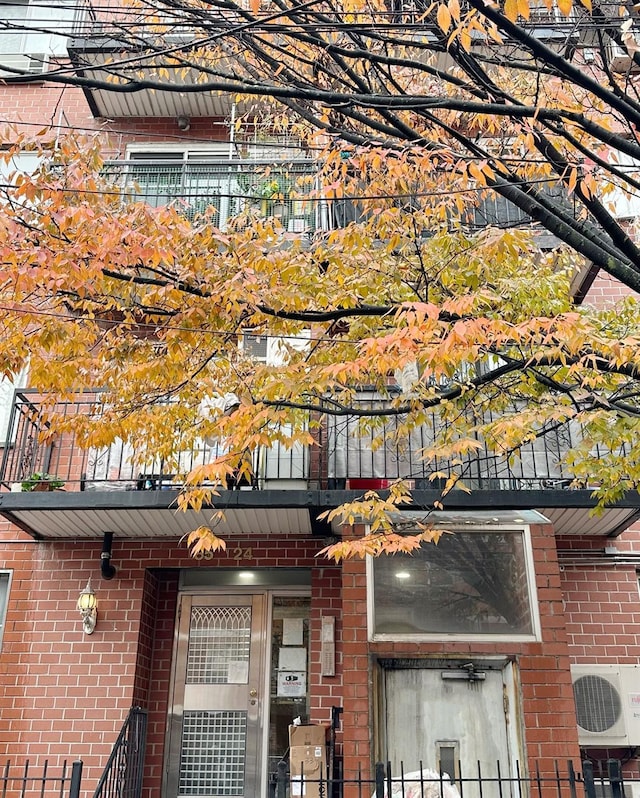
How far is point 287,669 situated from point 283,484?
2.28 meters

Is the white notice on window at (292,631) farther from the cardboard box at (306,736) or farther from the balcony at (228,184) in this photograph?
the balcony at (228,184)

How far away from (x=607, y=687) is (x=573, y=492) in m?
2.24

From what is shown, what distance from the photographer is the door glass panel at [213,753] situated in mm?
8836

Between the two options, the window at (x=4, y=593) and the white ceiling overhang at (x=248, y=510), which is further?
the window at (x=4, y=593)

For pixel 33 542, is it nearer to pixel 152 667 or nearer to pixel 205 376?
pixel 152 667

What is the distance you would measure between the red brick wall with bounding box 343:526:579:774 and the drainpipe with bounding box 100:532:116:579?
314 cm

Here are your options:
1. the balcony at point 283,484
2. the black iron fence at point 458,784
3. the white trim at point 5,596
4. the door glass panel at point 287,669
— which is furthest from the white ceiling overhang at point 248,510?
the black iron fence at point 458,784

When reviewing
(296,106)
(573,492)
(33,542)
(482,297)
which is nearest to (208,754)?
(33,542)

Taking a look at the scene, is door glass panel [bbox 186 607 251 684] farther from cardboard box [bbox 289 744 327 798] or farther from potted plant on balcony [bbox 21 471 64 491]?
potted plant on balcony [bbox 21 471 64 491]

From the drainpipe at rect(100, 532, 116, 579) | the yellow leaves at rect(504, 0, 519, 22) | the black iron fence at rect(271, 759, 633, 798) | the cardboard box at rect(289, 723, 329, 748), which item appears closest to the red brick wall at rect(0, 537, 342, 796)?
the drainpipe at rect(100, 532, 116, 579)

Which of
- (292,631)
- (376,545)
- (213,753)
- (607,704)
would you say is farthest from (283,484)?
(607,704)

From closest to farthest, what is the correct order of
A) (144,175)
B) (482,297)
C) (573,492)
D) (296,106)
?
(482,297) → (296,106) → (573,492) → (144,175)

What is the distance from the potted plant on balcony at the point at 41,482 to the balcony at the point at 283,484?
0.09 m

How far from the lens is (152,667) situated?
935 centimetres
